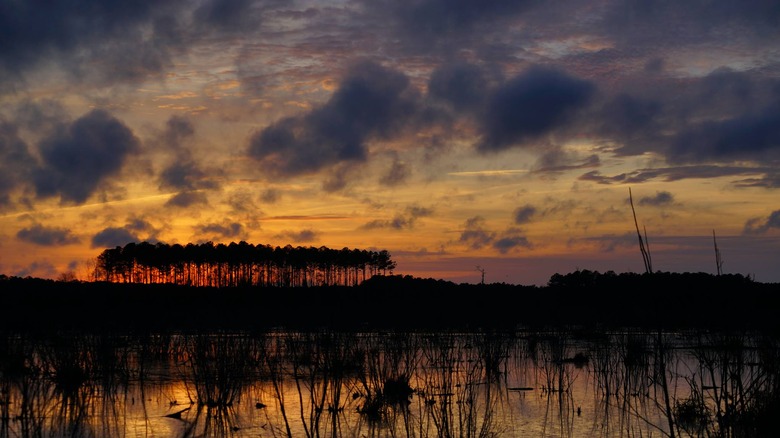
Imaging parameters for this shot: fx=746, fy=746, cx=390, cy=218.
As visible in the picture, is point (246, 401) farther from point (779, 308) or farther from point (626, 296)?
point (626, 296)

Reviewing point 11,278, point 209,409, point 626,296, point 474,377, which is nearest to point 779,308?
point 626,296

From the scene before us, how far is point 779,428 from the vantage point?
7.56 m

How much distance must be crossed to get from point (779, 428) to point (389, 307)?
33.5 m

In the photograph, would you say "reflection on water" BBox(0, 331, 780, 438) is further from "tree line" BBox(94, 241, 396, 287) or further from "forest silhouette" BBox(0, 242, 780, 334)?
"tree line" BBox(94, 241, 396, 287)

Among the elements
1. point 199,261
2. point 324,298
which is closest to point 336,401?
point 324,298

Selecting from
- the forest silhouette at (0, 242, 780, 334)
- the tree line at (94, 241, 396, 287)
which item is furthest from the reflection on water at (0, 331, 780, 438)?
the tree line at (94, 241, 396, 287)

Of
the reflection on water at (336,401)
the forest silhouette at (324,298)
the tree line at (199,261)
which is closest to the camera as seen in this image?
Answer: the reflection on water at (336,401)

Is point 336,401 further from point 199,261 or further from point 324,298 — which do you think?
point 199,261

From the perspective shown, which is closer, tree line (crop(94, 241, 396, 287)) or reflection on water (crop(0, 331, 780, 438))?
reflection on water (crop(0, 331, 780, 438))

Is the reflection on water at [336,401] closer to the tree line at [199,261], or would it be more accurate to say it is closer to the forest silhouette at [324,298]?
the forest silhouette at [324,298]

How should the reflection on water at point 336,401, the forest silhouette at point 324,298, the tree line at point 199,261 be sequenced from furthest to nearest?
the tree line at point 199,261 < the forest silhouette at point 324,298 < the reflection on water at point 336,401

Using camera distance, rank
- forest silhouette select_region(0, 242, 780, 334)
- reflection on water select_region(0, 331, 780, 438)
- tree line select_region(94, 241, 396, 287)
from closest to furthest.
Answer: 1. reflection on water select_region(0, 331, 780, 438)
2. forest silhouette select_region(0, 242, 780, 334)
3. tree line select_region(94, 241, 396, 287)

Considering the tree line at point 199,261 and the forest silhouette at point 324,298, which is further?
the tree line at point 199,261

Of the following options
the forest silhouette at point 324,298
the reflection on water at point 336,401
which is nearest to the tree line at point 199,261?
the forest silhouette at point 324,298
